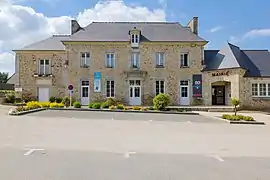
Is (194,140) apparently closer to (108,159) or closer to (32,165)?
(108,159)

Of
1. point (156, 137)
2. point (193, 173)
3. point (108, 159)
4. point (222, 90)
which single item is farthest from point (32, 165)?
point (222, 90)

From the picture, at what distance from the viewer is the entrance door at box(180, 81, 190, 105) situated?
3083cm

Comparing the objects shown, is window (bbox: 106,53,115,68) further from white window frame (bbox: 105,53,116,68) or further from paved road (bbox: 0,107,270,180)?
paved road (bbox: 0,107,270,180)

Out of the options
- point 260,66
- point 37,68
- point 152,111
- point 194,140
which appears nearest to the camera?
point 194,140

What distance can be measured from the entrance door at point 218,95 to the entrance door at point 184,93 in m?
2.50

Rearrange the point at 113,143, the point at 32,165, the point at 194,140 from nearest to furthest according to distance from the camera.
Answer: the point at 32,165
the point at 113,143
the point at 194,140

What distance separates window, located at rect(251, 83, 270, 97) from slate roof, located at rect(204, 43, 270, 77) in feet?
2.97

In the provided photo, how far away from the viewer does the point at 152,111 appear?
22672mm

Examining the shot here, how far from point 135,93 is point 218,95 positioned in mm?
7858

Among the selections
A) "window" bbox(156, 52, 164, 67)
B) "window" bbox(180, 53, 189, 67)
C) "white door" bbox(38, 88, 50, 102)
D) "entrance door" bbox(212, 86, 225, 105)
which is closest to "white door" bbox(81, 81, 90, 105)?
"white door" bbox(38, 88, 50, 102)

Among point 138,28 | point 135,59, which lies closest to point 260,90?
point 135,59

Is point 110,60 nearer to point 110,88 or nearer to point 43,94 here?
point 110,88

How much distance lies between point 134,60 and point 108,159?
24.4 m

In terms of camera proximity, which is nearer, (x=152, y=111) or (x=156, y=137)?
(x=156, y=137)
